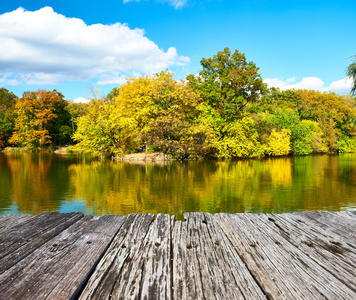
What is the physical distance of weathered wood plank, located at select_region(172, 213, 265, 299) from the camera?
41.6 inches

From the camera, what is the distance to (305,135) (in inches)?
1220

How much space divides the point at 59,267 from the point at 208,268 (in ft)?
2.38

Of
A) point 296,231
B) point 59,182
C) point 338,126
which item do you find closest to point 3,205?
point 59,182

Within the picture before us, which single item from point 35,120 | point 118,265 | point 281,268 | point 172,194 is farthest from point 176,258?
point 35,120

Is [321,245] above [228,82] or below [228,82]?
below

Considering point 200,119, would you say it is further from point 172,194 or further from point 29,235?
point 29,235

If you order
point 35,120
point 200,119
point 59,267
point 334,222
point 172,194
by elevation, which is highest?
point 35,120

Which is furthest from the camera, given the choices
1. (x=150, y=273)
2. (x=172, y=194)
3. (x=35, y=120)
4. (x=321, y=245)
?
(x=35, y=120)

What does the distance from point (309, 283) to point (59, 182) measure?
1209 cm

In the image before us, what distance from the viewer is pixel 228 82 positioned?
23.7m

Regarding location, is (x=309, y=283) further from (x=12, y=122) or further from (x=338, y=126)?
(x=12, y=122)

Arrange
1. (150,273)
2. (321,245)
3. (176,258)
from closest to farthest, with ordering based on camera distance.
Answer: (150,273) < (176,258) < (321,245)

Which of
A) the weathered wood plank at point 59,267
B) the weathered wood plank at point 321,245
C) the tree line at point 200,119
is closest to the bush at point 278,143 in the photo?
the tree line at point 200,119

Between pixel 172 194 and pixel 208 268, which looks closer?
pixel 208 268
